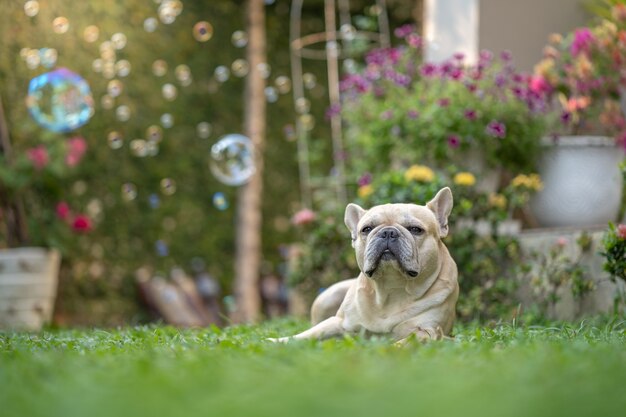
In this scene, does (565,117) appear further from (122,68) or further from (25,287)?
(25,287)

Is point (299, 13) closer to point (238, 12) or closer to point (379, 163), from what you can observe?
point (238, 12)

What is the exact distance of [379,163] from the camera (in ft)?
24.0

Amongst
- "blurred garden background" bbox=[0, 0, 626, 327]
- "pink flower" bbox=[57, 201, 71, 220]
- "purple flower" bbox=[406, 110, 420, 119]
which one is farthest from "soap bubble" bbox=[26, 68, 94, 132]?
"purple flower" bbox=[406, 110, 420, 119]

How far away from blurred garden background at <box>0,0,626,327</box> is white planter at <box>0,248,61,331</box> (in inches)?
1.2

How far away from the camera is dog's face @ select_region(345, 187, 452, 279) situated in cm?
379

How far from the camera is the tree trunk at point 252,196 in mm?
9289

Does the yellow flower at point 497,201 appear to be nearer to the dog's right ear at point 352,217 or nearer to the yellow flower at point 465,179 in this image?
the yellow flower at point 465,179

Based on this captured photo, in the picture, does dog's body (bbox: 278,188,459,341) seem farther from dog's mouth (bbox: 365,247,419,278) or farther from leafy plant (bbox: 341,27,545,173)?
leafy plant (bbox: 341,27,545,173)

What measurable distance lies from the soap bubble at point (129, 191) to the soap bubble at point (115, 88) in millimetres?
804

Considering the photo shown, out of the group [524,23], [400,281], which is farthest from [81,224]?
[400,281]

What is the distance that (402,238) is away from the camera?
3.79 meters

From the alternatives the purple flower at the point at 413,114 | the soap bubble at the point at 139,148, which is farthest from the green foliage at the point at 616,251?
the soap bubble at the point at 139,148

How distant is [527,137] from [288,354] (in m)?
4.04

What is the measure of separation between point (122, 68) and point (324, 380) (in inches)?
246
